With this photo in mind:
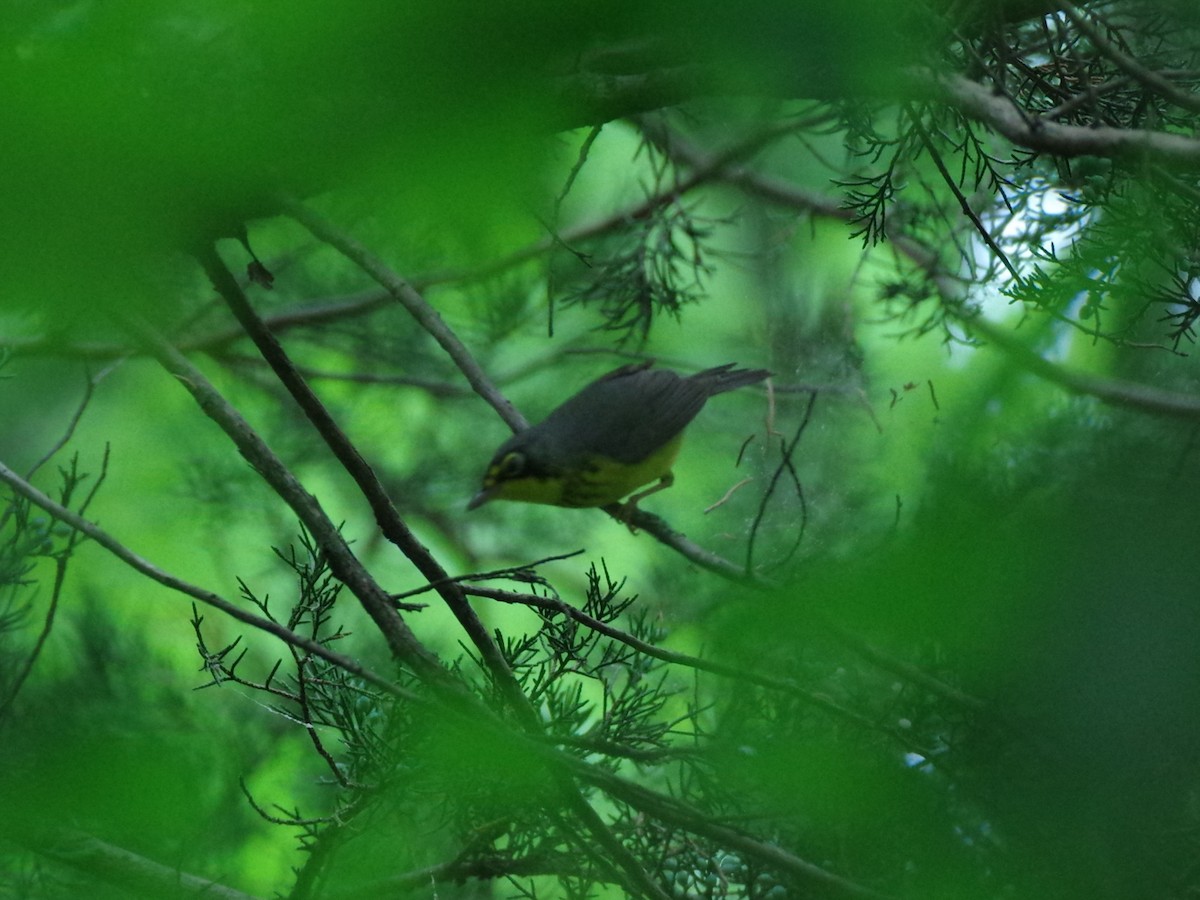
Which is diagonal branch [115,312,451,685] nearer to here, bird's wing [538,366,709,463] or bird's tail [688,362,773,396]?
bird's wing [538,366,709,463]

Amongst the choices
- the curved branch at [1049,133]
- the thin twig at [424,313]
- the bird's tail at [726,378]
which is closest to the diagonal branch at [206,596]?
the thin twig at [424,313]

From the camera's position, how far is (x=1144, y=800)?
0.99 metres

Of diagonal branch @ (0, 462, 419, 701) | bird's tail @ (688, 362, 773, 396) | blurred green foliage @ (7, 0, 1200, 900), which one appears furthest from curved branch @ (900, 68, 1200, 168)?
bird's tail @ (688, 362, 773, 396)

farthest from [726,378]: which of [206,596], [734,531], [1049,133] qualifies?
[206,596]

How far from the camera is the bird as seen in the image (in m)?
3.26

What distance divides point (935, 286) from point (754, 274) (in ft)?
3.90

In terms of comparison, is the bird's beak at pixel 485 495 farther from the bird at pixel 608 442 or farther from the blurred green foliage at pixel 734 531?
the blurred green foliage at pixel 734 531

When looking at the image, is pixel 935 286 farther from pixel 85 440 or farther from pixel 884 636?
pixel 85 440

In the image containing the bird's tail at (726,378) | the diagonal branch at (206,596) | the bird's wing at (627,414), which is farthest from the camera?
the bird's tail at (726,378)

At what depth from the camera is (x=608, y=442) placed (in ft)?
11.5

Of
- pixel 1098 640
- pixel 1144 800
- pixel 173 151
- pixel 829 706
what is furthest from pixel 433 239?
pixel 1144 800

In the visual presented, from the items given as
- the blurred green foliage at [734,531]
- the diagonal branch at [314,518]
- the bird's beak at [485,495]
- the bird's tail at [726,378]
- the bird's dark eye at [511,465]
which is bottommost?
the blurred green foliage at [734,531]

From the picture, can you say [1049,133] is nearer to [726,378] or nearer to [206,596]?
[206,596]

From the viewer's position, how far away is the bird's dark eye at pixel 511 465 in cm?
320
